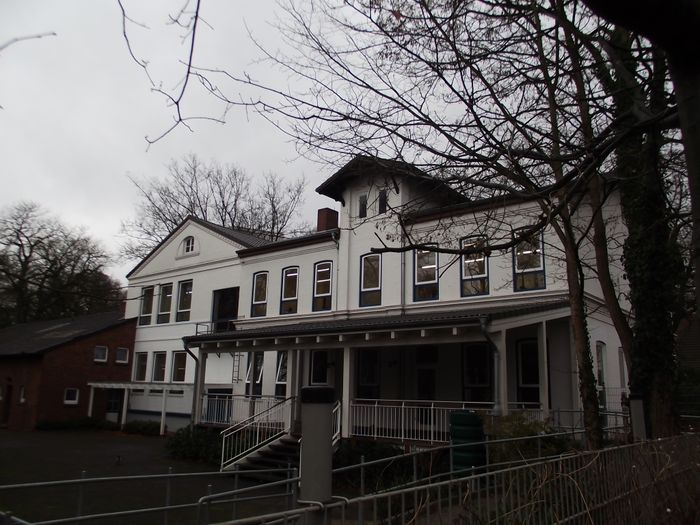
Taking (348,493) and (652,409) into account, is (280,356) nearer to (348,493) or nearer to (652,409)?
(348,493)

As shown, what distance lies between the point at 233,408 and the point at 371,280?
6.55m

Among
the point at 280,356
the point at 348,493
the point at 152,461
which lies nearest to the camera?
the point at 348,493

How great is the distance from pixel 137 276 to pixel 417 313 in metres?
19.3

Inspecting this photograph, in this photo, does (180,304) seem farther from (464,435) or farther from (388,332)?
(464,435)

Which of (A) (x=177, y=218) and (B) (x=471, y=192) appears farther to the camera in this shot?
(A) (x=177, y=218)

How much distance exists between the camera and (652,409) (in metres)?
11.1

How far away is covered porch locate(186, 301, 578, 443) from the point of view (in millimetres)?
15258

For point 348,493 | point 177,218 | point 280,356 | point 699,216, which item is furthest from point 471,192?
point 177,218

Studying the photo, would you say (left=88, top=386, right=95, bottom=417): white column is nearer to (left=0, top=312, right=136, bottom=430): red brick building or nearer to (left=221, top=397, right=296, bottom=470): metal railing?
(left=0, top=312, right=136, bottom=430): red brick building

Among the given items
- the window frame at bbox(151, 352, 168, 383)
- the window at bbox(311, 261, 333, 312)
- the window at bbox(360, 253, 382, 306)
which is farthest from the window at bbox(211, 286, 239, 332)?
the window at bbox(360, 253, 382, 306)

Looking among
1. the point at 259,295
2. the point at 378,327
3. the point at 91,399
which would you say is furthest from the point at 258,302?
the point at 91,399

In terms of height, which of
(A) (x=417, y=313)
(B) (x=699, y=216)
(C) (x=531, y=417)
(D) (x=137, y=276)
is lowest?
(C) (x=531, y=417)

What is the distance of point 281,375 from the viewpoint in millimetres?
23328

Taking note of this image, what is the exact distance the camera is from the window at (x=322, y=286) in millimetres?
22891
